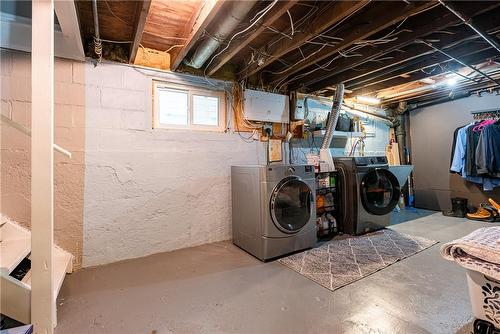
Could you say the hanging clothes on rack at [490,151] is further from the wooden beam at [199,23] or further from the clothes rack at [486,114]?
the wooden beam at [199,23]

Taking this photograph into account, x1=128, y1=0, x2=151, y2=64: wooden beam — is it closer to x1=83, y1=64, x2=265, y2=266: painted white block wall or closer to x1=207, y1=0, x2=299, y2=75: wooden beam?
Answer: x1=83, y1=64, x2=265, y2=266: painted white block wall

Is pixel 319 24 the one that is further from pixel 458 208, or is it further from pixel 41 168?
pixel 458 208

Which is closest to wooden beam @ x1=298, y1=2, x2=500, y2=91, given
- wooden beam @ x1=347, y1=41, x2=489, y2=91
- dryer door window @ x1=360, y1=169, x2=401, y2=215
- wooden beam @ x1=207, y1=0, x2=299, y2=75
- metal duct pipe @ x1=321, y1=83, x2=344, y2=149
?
metal duct pipe @ x1=321, y1=83, x2=344, y2=149

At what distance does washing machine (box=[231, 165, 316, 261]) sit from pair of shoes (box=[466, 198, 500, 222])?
3.21 meters

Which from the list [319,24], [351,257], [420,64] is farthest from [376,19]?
[351,257]

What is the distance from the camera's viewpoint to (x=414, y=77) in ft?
11.4

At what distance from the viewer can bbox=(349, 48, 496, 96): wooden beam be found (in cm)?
273

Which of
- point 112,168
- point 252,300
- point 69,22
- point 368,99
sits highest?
point 368,99

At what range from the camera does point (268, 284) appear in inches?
76.0

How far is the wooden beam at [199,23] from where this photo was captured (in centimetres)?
166

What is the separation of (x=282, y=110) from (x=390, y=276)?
245 cm

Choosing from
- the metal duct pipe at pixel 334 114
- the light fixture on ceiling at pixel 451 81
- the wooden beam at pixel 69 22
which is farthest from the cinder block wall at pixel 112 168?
the light fixture on ceiling at pixel 451 81

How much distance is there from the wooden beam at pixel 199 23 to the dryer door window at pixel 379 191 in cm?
262

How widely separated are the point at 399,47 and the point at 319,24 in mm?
1036
